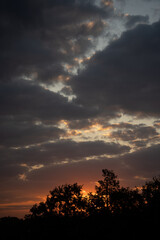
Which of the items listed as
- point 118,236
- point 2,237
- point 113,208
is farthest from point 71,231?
point 2,237

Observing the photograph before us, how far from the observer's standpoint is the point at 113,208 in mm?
51281

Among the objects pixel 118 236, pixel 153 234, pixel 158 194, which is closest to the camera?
pixel 153 234

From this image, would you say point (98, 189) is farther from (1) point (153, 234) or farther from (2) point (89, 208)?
(1) point (153, 234)

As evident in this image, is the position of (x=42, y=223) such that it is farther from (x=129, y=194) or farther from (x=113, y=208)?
(x=129, y=194)

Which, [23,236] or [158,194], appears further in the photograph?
[23,236]

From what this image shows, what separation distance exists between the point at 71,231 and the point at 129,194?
14.8 meters

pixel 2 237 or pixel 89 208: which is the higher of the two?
pixel 89 208

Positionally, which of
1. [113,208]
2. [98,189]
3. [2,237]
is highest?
[98,189]

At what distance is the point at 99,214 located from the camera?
171 feet

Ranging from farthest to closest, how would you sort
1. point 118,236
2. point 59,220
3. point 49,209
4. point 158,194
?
1. point 49,209
2. point 59,220
3. point 158,194
4. point 118,236

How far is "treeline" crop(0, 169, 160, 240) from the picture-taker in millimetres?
42344

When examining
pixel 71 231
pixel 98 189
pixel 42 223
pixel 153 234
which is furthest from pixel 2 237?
pixel 153 234

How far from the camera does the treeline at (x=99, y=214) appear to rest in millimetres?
42344

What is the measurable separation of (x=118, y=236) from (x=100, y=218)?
8690 mm
